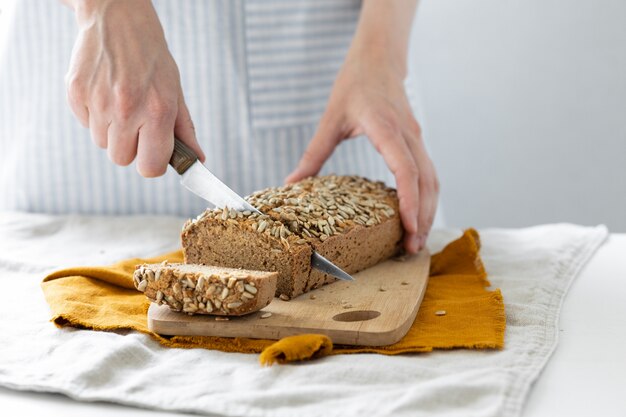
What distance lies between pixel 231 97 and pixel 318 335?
1237 mm

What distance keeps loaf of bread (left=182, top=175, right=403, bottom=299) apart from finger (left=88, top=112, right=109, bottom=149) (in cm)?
25

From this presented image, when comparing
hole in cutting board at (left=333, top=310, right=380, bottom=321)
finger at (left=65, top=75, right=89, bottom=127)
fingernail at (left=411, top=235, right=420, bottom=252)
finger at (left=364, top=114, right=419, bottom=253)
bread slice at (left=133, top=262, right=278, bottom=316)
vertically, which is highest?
finger at (left=65, top=75, right=89, bottom=127)

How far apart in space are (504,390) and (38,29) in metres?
1.82

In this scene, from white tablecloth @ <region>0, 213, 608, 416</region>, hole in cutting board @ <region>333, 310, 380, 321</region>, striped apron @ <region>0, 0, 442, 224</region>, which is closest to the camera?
white tablecloth @ <region>0, 213, 608, 416</region>

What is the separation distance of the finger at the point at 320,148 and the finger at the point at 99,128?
24.4 inches

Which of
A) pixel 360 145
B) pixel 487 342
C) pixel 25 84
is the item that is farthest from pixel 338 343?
pixel 25 84

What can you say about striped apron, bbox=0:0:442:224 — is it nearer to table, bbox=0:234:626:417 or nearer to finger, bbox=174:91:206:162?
finger, bbox=174:91:206:162

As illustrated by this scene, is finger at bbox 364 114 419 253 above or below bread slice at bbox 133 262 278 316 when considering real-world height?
above

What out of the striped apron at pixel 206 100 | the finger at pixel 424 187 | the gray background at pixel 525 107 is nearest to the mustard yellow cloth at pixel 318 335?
the finger at pixel 424 187

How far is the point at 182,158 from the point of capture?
1.58 metres

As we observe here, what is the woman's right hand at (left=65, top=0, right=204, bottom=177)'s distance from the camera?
1.54 metres

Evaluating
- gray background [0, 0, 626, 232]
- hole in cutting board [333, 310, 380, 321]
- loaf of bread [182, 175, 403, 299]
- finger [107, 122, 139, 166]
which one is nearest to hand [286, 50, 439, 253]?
loaf of bread [182, 175, 403, 299]

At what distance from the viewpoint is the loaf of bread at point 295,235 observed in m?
1.48

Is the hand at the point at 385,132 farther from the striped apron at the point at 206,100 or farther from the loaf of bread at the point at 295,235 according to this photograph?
the striped apron at the point at 206,100
